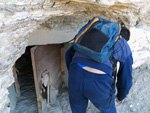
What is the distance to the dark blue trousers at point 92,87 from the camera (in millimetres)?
1198

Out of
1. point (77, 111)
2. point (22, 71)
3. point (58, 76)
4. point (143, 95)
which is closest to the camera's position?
point (77, 111)

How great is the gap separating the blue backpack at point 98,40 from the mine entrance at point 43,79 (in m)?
0.80

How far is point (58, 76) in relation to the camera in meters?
2.54

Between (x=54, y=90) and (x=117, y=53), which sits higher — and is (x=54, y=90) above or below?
below

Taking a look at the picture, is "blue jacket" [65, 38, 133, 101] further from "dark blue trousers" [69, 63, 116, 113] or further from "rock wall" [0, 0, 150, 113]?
"rock wall" [0, 0, 150, 113]

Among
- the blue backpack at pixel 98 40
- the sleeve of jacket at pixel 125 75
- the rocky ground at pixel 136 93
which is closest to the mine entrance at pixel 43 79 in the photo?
the rocky ground at pixel 136 93

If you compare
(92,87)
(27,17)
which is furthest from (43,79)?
(27,17)

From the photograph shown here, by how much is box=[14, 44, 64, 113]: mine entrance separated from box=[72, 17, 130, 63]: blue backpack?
0.80 meters

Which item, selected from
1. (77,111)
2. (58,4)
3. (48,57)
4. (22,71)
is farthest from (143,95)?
(22,71)

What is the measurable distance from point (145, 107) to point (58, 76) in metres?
1.32

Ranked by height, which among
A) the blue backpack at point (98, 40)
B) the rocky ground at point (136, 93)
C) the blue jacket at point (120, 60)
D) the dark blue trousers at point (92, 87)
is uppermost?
the blue backpack at point (98, 40)

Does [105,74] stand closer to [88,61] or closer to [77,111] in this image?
[88,61]

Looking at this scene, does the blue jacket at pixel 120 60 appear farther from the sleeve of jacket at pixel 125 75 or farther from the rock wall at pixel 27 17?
the rock wall at pixel 27 17

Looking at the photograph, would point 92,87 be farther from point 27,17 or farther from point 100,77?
point 27,17
